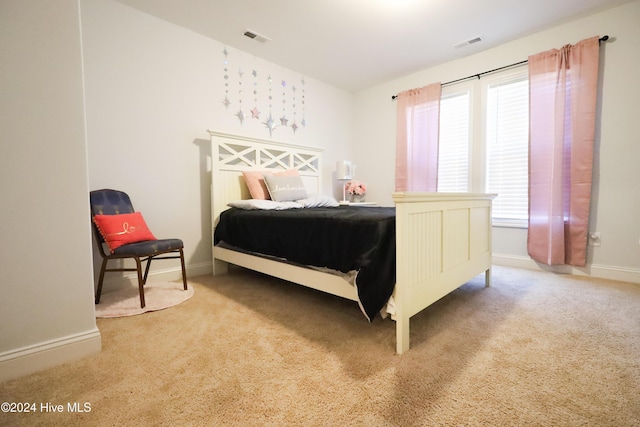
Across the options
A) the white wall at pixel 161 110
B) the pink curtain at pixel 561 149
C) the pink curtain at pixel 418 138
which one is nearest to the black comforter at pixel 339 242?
the white wall at pixel 161 110

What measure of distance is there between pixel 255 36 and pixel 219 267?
2.48 m

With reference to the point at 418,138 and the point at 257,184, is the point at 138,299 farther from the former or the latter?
the point at 418,138

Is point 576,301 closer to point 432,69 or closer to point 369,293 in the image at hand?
point 369,293

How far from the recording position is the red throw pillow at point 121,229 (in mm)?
1979

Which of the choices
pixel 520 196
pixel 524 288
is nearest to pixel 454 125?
pixel 520 196

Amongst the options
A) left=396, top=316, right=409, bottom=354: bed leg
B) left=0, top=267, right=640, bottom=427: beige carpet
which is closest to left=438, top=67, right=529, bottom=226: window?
left=0, top=267, right=640, bottom=427: beige carpet

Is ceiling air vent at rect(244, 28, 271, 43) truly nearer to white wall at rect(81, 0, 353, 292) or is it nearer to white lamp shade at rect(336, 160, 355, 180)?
white wall at rect(81, 0, 353, 292)

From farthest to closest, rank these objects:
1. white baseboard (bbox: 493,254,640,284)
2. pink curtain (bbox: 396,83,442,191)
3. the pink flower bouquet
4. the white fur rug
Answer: the pink flower bouquet
pink curtain (bbox: 396,83,442,191)
white baseboard (bbox: 493,254,640,284)
the white fur rug

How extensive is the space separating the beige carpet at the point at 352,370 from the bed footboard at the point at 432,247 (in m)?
0.23

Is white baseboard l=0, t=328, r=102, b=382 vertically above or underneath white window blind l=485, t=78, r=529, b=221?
underneath

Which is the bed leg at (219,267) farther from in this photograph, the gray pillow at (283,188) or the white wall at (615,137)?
the white wall at (615,137)

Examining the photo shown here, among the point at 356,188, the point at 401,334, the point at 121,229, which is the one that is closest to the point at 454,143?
the point at 356,188

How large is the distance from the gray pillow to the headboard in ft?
1.22

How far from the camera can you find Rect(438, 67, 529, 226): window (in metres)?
3.03
